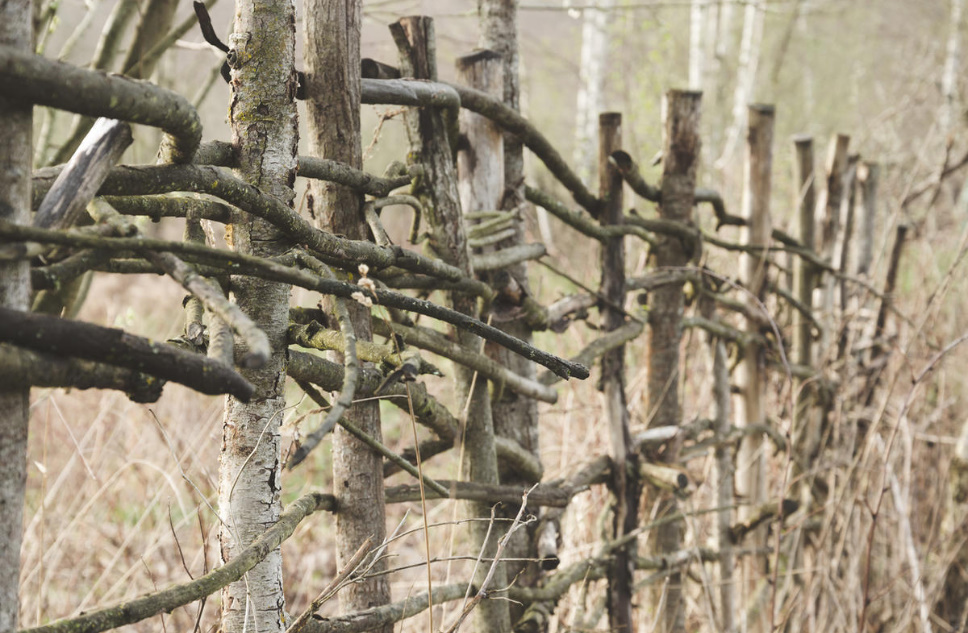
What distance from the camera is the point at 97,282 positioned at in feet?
31.5

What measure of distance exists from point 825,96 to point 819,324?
16.2 m

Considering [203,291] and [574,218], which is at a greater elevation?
[574,218]

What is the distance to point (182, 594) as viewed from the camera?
97 cm

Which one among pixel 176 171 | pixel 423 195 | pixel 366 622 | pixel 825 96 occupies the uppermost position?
pixel 825 96

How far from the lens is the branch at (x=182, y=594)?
2.81ft

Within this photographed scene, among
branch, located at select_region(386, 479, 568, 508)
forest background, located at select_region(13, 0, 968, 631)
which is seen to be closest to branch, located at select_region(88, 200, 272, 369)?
forest background, located at select_region(13, 0, 968, 631)

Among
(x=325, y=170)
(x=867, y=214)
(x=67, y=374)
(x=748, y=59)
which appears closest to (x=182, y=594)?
(x=67, y=374)

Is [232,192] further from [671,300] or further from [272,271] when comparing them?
[671,300]

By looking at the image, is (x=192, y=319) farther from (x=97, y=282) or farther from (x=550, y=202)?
(x=97, y=282)

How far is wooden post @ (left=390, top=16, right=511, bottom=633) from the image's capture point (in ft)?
5.39

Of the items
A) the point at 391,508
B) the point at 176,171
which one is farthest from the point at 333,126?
the point at 391,508

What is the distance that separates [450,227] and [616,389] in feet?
3.14

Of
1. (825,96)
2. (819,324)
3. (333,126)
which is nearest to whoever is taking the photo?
(333,126)

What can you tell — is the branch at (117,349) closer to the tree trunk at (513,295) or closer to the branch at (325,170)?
the branch at (325,170)
